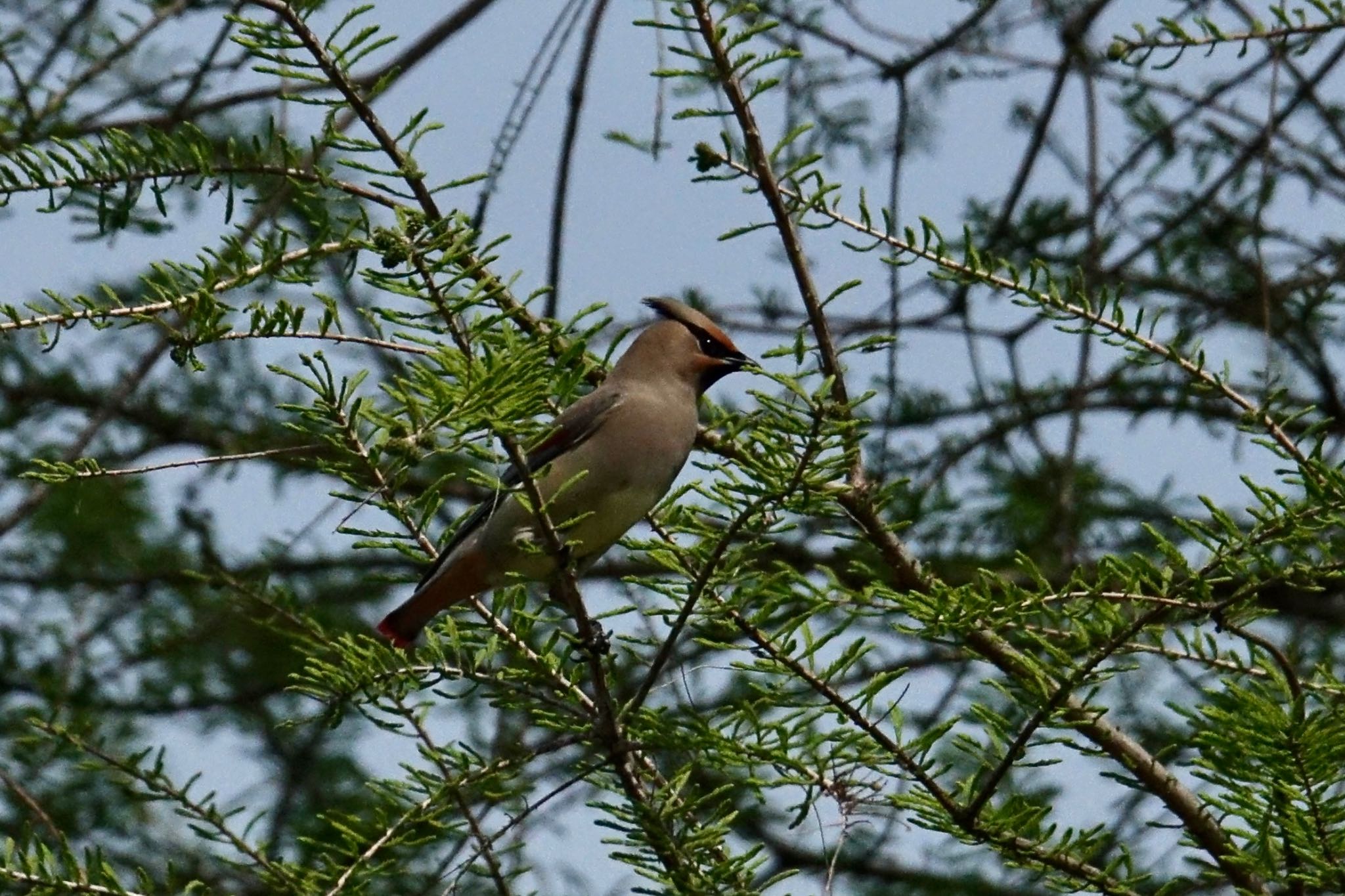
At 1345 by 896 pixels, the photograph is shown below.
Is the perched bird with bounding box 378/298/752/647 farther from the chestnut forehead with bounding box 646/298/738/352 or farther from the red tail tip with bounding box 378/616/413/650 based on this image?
the chestnut forehead with bounding box 646/298/738/352

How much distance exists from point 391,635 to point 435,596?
32 centimetres

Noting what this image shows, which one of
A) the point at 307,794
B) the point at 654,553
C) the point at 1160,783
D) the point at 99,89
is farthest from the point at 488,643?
the point at 307,794

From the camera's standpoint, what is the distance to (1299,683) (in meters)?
2.10

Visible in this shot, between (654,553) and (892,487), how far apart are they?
30 cm

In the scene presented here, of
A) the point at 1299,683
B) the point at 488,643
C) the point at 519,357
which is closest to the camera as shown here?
the point at 519,357

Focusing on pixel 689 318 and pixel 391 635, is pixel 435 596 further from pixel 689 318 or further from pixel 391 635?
pixel 689 318

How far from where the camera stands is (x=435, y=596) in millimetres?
3195

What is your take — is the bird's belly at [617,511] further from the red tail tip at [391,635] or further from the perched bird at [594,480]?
the red tail tip at [391,635]

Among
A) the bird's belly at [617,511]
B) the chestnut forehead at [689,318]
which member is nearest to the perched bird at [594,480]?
the bird's belly at [617,511]

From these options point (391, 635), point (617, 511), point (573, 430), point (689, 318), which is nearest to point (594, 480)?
point (617, 511)

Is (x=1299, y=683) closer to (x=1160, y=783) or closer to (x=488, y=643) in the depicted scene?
(x=1160, y=783)

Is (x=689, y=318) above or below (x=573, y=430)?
above

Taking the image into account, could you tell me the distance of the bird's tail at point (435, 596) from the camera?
3.02 m

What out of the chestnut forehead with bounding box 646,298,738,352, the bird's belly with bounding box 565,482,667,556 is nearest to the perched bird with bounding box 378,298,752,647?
the bird's belly with bounding box 565,482,667,556
